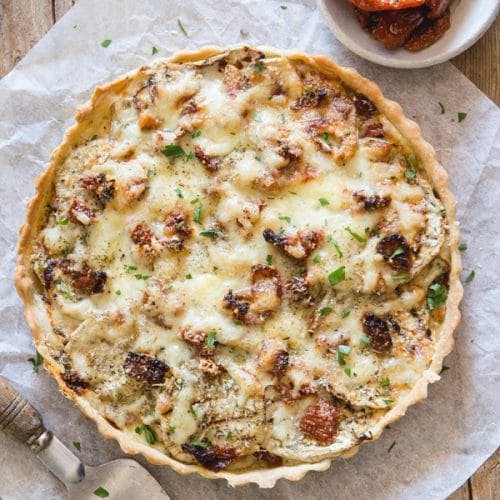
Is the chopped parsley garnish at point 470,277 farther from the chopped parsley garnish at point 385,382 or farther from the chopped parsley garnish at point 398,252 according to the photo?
the chopped parsley garnish at point 385,382

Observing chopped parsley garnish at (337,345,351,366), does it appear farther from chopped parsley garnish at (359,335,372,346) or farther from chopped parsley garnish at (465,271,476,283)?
chopped parsley garnish at (465,271,476,283)

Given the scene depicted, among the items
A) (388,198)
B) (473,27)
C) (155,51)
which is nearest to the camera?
(388,198)

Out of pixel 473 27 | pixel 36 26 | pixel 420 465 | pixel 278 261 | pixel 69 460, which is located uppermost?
pixel 36 26

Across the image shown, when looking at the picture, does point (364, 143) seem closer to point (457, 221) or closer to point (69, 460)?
point (457, 221)

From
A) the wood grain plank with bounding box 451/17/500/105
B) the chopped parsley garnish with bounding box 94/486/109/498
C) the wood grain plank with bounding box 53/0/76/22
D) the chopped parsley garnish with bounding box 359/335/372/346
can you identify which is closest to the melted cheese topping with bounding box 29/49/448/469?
the chopped parsley garnish with bounding box 359/335/372/346

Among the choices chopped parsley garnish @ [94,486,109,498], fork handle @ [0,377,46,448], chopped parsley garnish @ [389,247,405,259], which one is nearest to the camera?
chopped parsley garnish @ [389,247,405,259]

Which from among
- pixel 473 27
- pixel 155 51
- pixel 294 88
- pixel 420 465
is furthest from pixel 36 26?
pixel 420 465
